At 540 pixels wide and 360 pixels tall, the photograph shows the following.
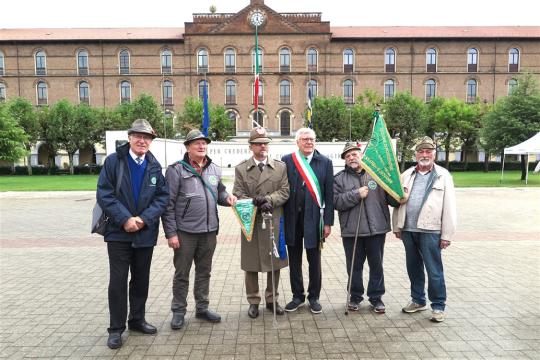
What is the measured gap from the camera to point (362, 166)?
4.87 m

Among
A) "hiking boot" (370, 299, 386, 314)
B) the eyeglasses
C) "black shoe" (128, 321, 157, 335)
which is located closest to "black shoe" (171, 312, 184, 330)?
"black shoe" (128, 321, 157, 335)

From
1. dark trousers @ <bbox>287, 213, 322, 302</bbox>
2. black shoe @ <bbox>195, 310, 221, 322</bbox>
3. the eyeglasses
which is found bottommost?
black shoe @ <bbox>195, 310, 221, 322</bbox>

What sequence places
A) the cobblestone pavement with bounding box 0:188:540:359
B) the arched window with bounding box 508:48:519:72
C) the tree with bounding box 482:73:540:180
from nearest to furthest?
the cobblestone pavement with bounding box 0:188:540:359
the tree with bounding box 482:73:540:180
the arched window with bounding box 508:48:519:72

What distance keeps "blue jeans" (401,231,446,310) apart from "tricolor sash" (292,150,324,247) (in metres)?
1.08

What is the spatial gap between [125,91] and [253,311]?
52334 mm

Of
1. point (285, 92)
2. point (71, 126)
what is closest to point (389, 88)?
point (285, 92)

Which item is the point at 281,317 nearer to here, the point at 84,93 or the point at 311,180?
the point at 311,180

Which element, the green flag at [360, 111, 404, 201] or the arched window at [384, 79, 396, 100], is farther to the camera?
the arched window at [384, 79, 396, 100]

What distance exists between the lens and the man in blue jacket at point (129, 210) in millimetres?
4082

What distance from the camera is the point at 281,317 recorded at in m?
4.82

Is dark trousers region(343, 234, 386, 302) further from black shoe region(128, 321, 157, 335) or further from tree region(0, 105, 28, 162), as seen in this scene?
tree region(0, 105, 28, 162)

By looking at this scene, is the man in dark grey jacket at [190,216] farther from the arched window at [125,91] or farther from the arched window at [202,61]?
the arched window at [125,91]

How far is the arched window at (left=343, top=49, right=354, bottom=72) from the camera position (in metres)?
50.8

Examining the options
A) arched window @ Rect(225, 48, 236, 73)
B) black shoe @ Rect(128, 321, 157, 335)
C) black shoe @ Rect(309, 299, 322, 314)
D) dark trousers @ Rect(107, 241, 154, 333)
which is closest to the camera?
dark trousers @ Rect(107, 241, 154, 333)
